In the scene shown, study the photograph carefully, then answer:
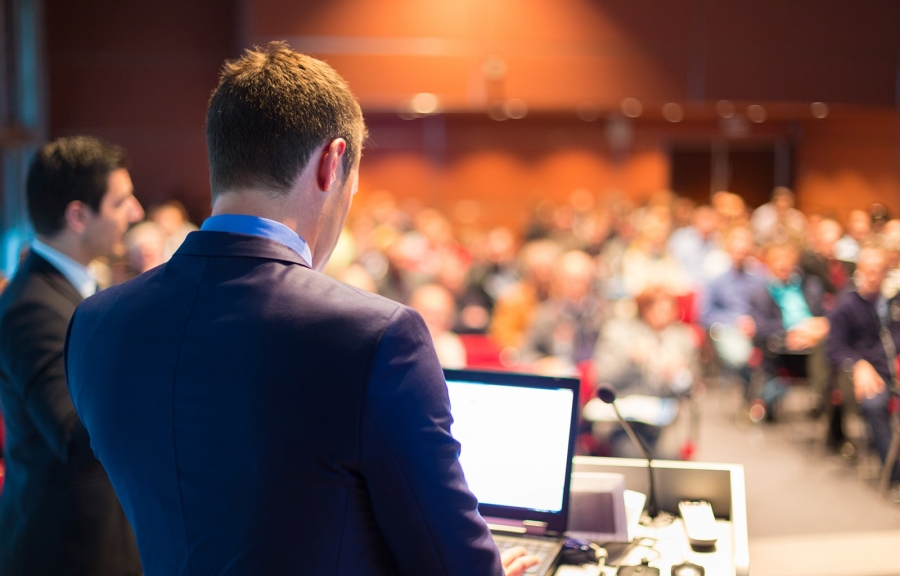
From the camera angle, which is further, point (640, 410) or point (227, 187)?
point (640, 410)

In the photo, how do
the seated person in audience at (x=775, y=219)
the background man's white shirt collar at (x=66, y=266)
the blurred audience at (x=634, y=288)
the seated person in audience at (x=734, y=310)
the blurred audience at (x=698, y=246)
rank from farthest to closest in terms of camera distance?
1. the seated person in audience at (x=775, y=219)
2. the blurred audience at (x=698, y=246)
3. the seated person in audience at (x=734, y=310)
4. the blurred audience at (x=634, y=288)
5. the background man's white shirt collar at (x=66, y=266)

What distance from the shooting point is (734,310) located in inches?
262

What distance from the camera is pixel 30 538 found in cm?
168

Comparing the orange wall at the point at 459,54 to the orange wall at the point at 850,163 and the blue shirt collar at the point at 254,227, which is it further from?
the blue shirt collar at the point at 254,227

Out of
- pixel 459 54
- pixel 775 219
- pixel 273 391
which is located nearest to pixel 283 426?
pixel 273 391

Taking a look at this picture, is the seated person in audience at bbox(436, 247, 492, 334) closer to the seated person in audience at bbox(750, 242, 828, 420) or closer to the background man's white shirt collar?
the seated person in audience at bbox(750, 242, 828, 420)

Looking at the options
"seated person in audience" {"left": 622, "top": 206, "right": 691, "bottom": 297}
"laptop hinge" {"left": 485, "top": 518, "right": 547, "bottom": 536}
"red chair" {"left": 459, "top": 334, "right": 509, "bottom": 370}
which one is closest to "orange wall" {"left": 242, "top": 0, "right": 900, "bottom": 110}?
"seated person in audience" {"left": 622, "top": 206, "right": 691, "bottom": 297}

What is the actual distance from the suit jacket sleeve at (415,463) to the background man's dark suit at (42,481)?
99 centimetres

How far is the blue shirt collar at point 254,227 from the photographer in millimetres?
987

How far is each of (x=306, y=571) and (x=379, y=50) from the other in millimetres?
8194

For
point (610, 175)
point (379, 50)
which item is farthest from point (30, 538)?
point (610, 175)

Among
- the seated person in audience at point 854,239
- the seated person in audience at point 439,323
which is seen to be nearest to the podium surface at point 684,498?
the seated person in audience at point 439,323

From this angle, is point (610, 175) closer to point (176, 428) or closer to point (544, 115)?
point (544, 115)

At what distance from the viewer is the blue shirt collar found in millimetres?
987
